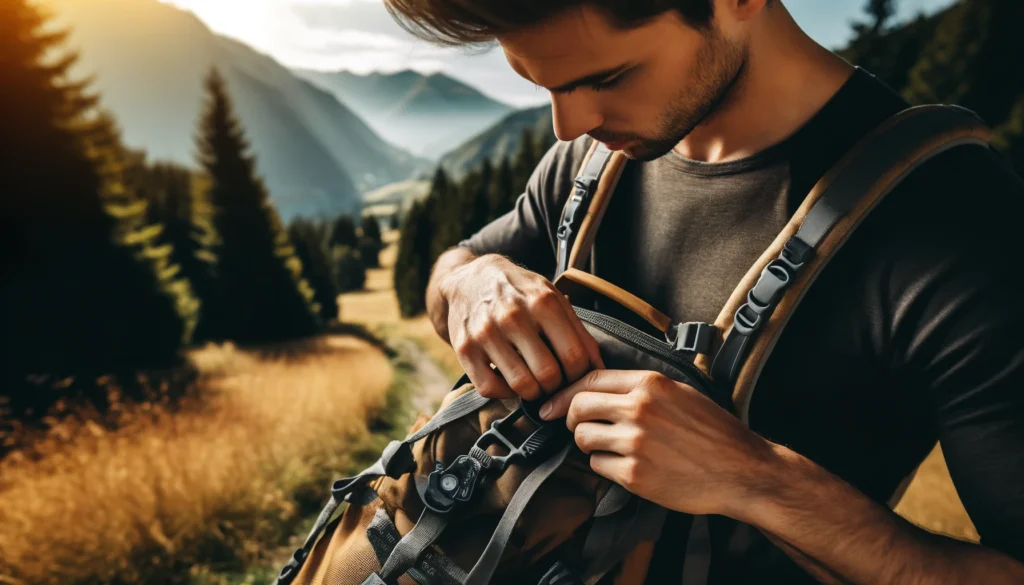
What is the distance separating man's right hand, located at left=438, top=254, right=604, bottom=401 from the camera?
1.12 meters

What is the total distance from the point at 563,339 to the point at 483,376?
222mm

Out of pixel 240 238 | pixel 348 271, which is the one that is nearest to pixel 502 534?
pixel 240 238

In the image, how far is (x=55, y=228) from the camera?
13203 mm

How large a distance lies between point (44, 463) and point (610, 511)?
22.2 feet

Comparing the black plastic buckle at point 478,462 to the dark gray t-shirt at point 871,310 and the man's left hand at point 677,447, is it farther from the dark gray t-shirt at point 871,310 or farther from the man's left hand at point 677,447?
the dark gray t-shirt at point 871,310

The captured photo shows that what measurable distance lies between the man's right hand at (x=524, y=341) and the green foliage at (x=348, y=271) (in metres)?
63.2

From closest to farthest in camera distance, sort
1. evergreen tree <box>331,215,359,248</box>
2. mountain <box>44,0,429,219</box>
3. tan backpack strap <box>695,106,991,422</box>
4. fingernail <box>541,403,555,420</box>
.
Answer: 1. tan backpack strap <box>695,106,991,422</box>
2. fingernail <box>541,403,555,420</box>
3. evergreen tree <box>331,215,359,248</box>
4. mountain <box>44,0,429,219</box>

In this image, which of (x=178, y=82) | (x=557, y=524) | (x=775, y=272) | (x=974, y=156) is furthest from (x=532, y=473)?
(x=178, y=82)

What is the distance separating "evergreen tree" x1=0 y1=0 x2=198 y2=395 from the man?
1502 cm

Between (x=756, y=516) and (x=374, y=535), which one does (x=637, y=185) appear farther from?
(x=374, y=535)

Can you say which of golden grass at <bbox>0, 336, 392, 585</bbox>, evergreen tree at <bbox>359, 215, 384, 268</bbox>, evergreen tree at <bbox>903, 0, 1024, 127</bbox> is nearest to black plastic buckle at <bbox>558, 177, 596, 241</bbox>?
golden grass at <bbox>0, 336, 392, 585</bbox>

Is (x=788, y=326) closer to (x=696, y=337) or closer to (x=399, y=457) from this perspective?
(x=696, y=337)

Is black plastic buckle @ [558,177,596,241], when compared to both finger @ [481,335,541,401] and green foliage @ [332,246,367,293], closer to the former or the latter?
finger @ [481,335,541,401]

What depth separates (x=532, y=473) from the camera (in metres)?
1.11
